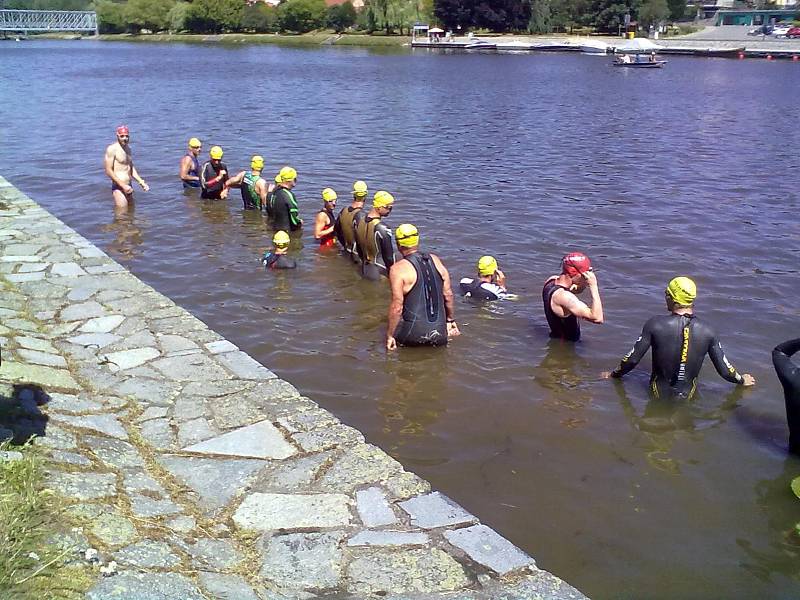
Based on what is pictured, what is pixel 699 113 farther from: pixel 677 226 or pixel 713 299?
pixel 713 299

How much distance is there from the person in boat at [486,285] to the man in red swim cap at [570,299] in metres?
1.34

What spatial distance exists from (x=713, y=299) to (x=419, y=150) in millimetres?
13016

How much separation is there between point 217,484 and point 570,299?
4.58 metres

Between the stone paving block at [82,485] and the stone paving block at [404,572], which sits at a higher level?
the stone paving block at [82,485]

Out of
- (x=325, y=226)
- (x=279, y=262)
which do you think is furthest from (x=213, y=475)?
(x=325, y=226)

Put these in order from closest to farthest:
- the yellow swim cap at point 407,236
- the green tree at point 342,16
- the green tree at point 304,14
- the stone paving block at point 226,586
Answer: the stone paving block at point 226,586, the yellow swim cap at point 407,236, the green tree at point 342,16, the green tree at point 304,14

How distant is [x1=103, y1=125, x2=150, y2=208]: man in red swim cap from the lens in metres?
14.2

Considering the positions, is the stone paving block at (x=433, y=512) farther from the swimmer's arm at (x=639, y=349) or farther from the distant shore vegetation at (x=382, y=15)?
the distant shore vegetation at (x=382, y=15)

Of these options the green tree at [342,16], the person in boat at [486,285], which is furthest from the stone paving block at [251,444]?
the green tree at [342,16]

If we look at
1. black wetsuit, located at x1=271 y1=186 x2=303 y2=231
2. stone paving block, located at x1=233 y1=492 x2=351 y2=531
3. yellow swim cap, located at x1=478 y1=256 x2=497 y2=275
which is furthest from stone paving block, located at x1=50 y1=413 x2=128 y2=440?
black wetsuit, located at x1=271 y1=186 x2=303 y2=231

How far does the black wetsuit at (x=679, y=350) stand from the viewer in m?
6.84

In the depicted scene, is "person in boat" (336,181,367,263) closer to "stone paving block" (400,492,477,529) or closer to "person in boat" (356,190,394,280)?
"person in boat" (356,190,394,280)

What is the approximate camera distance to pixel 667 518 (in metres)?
5.53

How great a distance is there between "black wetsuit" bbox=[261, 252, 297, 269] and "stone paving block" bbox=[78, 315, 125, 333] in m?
3.98
